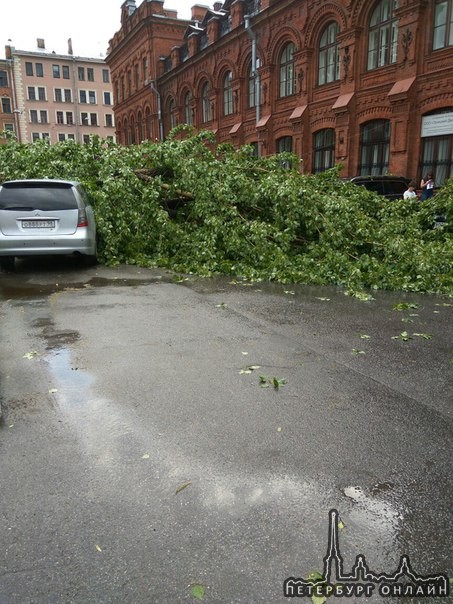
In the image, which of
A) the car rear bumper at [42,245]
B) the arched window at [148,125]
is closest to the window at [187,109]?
the arched window at [148,125]

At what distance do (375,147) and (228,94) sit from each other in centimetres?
1498

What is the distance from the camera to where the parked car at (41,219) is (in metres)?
8.80

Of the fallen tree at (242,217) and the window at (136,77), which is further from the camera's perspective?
the window at (136,77)

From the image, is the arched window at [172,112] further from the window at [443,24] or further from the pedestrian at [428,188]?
the pedestrian at [428,188]

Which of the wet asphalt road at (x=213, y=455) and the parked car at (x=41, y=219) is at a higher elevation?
the parked car at (x=41, y=219)

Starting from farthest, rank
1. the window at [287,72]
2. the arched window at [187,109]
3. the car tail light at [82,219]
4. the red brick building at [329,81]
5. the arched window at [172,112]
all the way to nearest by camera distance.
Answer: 1. the arched window at [172,112]
2. the arched window at [187,109]
3. the window at [287,72]
4. the red brick building at [329,81]
5. the car tail light at [82,219]

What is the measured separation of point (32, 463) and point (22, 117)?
8072 centimetres

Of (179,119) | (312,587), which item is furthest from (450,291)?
(179,119)

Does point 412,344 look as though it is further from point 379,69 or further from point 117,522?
point 379,69

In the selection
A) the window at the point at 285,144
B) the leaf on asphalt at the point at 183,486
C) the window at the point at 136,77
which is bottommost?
the leaf on asphalt at the point at 183,486

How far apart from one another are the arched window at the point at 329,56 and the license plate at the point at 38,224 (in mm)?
20659

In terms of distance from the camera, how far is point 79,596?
2.01 meters

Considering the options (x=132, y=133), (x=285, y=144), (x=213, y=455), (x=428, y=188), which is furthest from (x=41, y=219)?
(x=132, y=133)

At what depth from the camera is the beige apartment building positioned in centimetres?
7250
